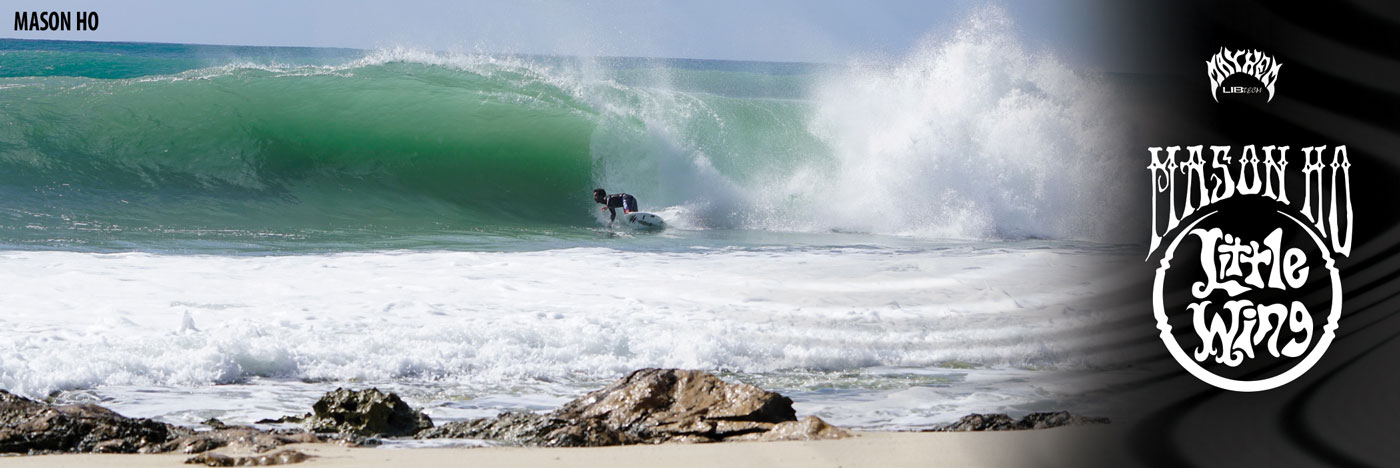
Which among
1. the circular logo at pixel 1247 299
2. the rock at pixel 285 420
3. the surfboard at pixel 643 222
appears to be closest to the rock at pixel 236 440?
the rock at pixel 285 420

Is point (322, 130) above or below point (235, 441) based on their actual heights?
above

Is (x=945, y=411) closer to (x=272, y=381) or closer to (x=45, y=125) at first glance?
(x=272, y=381)

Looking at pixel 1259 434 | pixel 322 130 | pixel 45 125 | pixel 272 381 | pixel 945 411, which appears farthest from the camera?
pixel 322 130

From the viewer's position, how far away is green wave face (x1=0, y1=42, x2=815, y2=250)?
9453 mm

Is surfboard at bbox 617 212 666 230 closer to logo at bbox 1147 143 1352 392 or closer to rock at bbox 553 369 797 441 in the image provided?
rock at bbox 553 369 797 441

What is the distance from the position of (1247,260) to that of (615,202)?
360 inches

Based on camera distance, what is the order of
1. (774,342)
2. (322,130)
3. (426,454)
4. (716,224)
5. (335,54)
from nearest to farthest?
(426,454) < (774,342) < (716,224) < (322,130) < (335,54)

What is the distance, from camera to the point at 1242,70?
2.00 feet

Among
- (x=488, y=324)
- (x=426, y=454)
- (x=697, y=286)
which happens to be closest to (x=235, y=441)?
(x=426, y=454)

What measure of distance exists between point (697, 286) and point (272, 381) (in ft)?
7.32

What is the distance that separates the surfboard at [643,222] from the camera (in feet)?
30.3

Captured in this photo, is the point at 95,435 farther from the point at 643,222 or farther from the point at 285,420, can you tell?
the point at 643,222

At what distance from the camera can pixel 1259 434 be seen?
625 millimetres

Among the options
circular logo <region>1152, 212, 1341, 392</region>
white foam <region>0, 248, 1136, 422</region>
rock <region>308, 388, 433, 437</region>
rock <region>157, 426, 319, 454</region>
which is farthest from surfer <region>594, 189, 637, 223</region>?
circular logo <region>1152, 212, 1341, 392</region>
